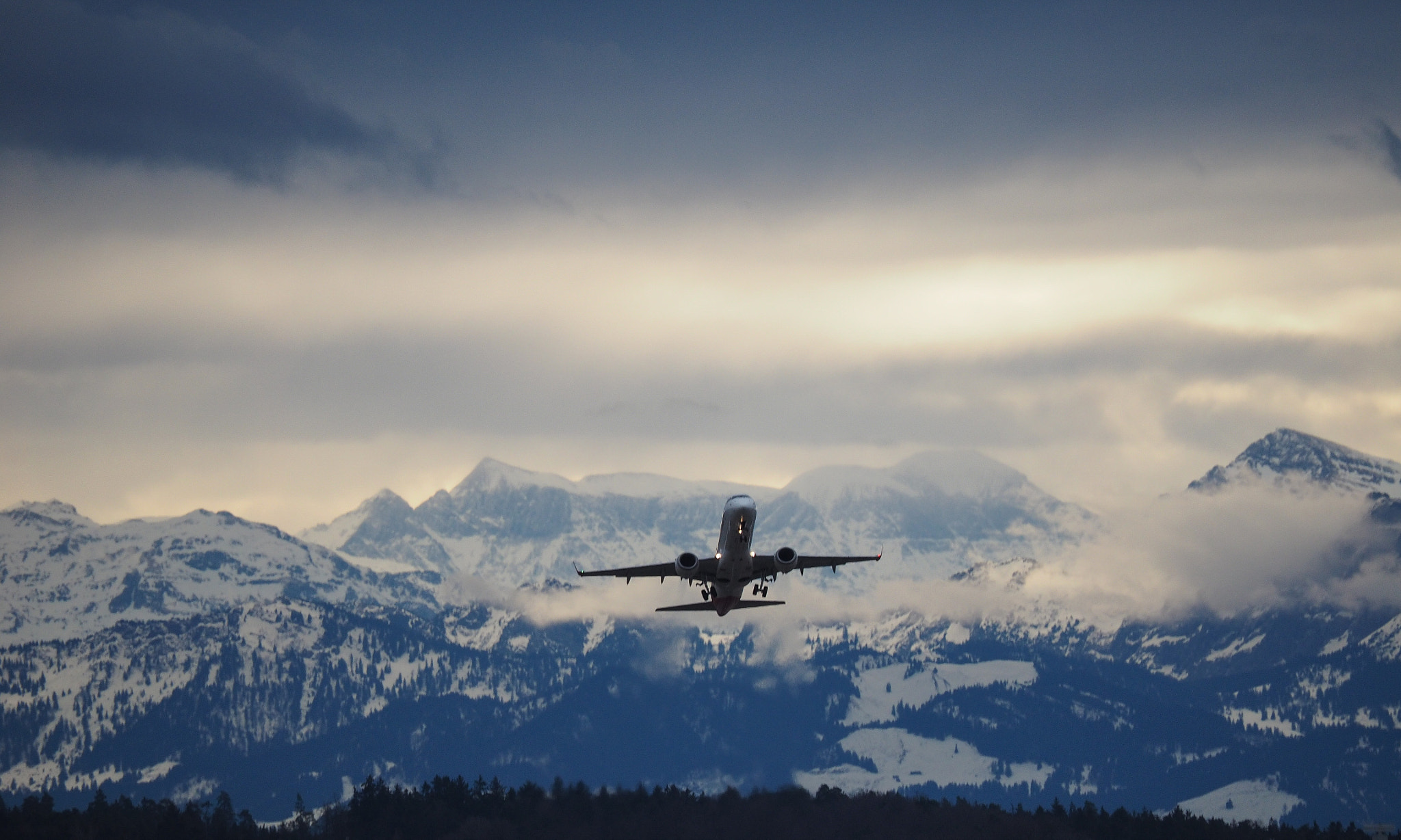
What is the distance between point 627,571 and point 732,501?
43.6 feet

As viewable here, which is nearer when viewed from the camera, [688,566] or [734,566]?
[688,566]

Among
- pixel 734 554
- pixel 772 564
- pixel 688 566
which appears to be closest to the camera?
pixel 734 554

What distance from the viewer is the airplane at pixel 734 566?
408ft

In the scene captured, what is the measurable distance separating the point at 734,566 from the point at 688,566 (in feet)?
12.0

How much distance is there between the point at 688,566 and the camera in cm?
12862

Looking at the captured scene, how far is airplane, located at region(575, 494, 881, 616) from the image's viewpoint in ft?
408

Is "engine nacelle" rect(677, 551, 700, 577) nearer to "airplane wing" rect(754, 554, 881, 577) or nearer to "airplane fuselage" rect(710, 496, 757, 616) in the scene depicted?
"airplane fuselage" rect(710, 496, 757, 616)

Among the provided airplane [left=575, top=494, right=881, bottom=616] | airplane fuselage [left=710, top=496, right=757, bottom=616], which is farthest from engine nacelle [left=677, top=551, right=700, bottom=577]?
airplane fuselage [left=710, top=496, right=757, bottom=616]

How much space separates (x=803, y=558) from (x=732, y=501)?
37.8 ft

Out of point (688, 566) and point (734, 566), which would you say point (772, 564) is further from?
point (688, 566)

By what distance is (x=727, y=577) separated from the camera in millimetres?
131500

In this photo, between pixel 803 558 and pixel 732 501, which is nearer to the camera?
pixel 732 501

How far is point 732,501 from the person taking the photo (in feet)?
411

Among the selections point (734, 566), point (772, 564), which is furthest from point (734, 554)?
point (772, 564)
